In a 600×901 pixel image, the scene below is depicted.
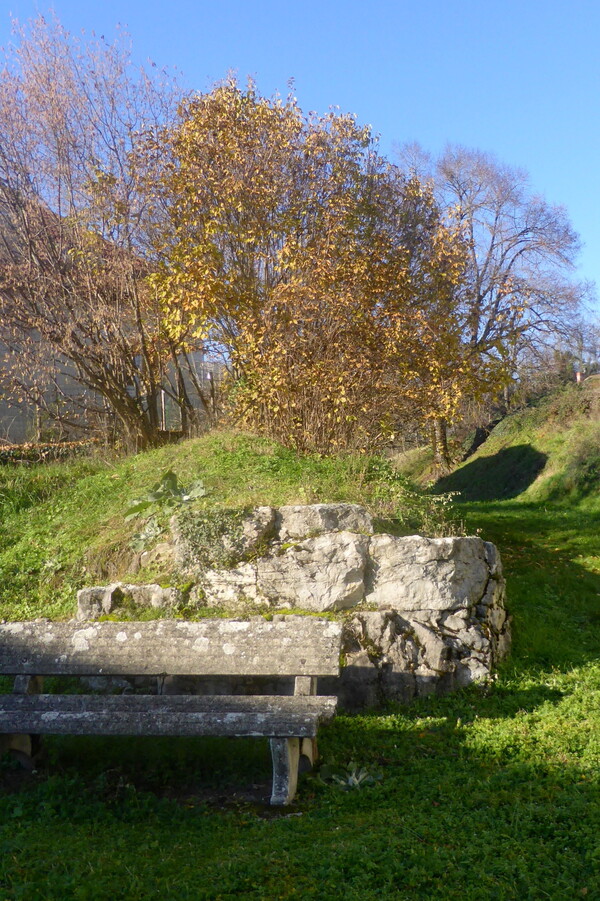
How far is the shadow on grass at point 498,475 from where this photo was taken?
17.8 metres

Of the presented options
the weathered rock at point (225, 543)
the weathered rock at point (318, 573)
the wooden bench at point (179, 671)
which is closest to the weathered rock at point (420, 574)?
the weathered rock at point (318, 573)

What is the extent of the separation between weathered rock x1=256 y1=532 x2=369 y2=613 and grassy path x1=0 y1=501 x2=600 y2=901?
0.96m

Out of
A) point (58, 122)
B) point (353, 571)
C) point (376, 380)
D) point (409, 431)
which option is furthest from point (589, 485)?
point (58, 122)

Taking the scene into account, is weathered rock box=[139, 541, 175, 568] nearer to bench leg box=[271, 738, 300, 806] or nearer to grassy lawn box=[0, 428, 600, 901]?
grassy lawn box=[0, 428, 600, 901]

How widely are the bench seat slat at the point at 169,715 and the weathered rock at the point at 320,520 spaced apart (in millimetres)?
1878

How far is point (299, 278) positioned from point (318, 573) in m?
4.30

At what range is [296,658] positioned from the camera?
197 inches

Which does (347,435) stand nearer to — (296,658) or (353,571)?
(353,571)

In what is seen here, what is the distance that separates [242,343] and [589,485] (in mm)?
8009

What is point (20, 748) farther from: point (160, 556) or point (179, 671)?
point (160, 556)

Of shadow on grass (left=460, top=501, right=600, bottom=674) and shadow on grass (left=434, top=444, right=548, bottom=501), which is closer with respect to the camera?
shadow on grass (left=460, top=501, right=600, bottom=674)

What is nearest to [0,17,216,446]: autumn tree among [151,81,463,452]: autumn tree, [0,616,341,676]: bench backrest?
[151,81,463,452]: autumn tree

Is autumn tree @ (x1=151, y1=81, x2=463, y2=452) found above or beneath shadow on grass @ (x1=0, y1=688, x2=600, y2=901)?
above

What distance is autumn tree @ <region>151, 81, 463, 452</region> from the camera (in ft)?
29.2
